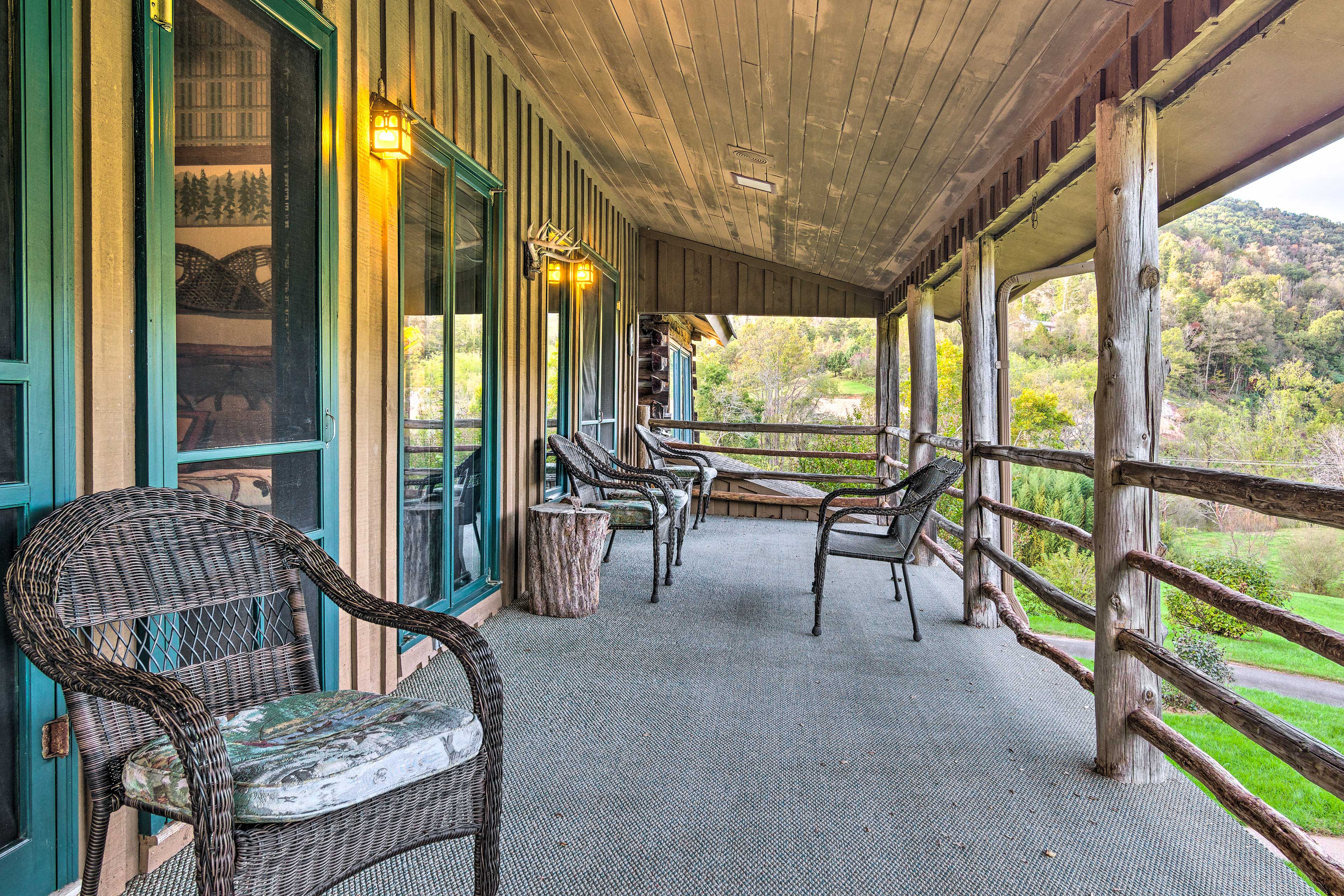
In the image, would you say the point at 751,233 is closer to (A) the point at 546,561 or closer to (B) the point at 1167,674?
(A) the point at 546,561

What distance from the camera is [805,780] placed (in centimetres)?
217

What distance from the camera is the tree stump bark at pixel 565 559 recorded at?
3783mm

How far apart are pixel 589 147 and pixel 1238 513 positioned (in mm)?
13973

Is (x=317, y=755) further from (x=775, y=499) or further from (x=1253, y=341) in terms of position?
(x=1253, y=341)

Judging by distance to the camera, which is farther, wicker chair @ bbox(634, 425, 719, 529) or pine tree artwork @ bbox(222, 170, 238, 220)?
wicker chair @ bbox(634, 425, 719, 529)

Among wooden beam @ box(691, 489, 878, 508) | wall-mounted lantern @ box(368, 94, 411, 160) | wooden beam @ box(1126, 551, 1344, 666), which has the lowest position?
wooden beam @ box(691, 489, 878, 508)

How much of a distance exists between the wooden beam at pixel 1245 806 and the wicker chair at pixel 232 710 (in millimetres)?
1644

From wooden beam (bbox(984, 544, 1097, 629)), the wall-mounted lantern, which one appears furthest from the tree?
the wall-mounted lantern

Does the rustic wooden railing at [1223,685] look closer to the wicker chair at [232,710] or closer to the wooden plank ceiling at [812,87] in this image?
the wooden plank ceiling at [812,87]

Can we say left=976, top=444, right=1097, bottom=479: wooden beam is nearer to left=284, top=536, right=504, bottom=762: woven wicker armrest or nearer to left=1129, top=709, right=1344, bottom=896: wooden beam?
left=1129, top=709, right=1344, bottom=896: wooden beam

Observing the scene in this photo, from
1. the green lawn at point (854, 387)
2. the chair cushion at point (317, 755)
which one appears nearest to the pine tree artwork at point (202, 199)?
the chair cushion at point (317, 755)

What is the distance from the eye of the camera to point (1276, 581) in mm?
11898

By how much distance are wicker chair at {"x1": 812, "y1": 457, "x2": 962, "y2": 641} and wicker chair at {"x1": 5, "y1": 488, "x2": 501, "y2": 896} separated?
213 centimetres

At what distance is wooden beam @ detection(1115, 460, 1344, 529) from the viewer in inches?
56.9
